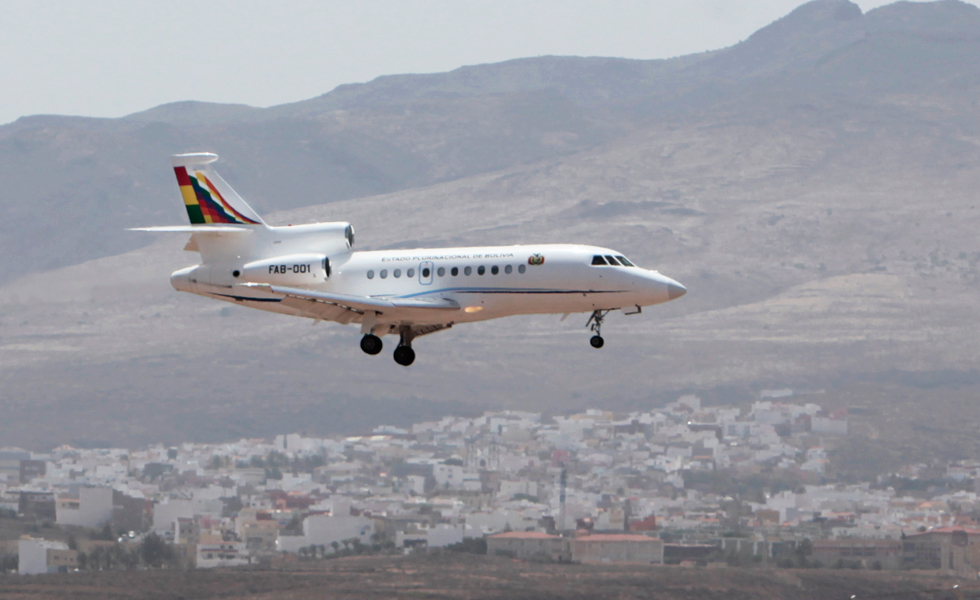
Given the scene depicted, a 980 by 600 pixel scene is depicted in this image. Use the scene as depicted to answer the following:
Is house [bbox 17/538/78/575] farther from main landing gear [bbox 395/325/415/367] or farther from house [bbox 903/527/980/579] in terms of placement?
main landing gear [bbox 395/325/415/367]

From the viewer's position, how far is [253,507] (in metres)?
192

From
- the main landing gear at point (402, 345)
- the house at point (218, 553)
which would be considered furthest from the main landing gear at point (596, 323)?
the house at point (218, 553)

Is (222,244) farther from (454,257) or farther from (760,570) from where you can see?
(760,570)

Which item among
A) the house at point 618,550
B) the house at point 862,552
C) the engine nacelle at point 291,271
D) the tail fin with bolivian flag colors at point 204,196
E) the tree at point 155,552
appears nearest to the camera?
the engine nacelle at point 291,271

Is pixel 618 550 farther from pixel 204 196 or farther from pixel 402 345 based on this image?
pixel 204 196

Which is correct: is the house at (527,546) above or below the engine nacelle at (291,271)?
below

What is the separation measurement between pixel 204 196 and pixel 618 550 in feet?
295

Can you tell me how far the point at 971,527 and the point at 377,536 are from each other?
60.6m

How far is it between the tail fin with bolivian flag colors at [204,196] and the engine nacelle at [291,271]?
2725 millimetres

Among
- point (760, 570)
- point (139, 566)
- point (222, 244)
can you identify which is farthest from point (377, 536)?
point (222, 244)

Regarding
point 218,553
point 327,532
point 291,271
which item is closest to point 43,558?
point 218,553

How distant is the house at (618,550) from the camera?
13738 cm

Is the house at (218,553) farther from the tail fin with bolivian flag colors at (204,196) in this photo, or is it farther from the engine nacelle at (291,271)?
the engine nacelle at (291,271)

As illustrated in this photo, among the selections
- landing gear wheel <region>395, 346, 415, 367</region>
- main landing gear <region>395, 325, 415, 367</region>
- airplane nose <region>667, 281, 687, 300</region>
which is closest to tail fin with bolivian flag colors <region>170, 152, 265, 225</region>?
main landing gear <region>395, 325, 415, 367</region>
